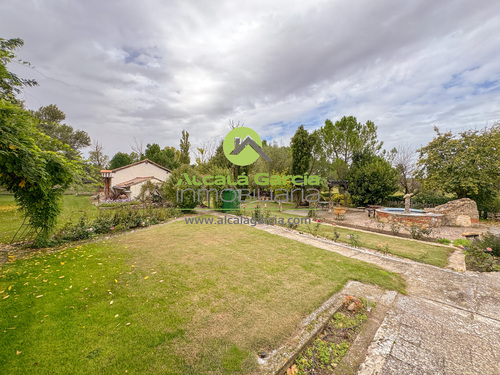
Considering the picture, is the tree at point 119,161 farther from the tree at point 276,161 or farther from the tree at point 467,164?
the tree at point 467,164

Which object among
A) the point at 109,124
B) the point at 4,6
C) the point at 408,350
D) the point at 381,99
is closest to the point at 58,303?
the point at 408,350

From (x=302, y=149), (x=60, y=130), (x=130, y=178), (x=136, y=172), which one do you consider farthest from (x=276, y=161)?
(x=60, y=130)

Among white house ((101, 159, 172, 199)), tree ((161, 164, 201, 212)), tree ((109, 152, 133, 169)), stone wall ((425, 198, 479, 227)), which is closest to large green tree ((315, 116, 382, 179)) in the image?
stone wall ((425, 198, 479, 227))

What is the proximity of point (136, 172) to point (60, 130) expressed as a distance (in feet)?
53.5

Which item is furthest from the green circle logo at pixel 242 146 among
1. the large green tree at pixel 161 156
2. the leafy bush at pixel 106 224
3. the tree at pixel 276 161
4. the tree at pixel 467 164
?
the large green tree at pixel 161 156

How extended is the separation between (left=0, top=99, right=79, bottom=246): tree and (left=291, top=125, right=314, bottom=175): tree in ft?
52.9

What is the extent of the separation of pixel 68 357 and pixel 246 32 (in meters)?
11.9

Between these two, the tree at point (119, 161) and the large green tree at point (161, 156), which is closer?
the large green tree at point (161, 156)

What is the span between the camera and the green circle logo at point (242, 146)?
18.6 metres

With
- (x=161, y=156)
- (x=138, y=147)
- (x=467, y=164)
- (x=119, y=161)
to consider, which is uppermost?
(x=138, y=147)

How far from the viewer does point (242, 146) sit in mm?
19578

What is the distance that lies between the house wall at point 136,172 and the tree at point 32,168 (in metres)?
15.4

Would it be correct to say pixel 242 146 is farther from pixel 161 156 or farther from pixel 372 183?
pixel 161 156

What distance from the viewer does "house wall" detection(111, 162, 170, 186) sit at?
20617 millimetres
